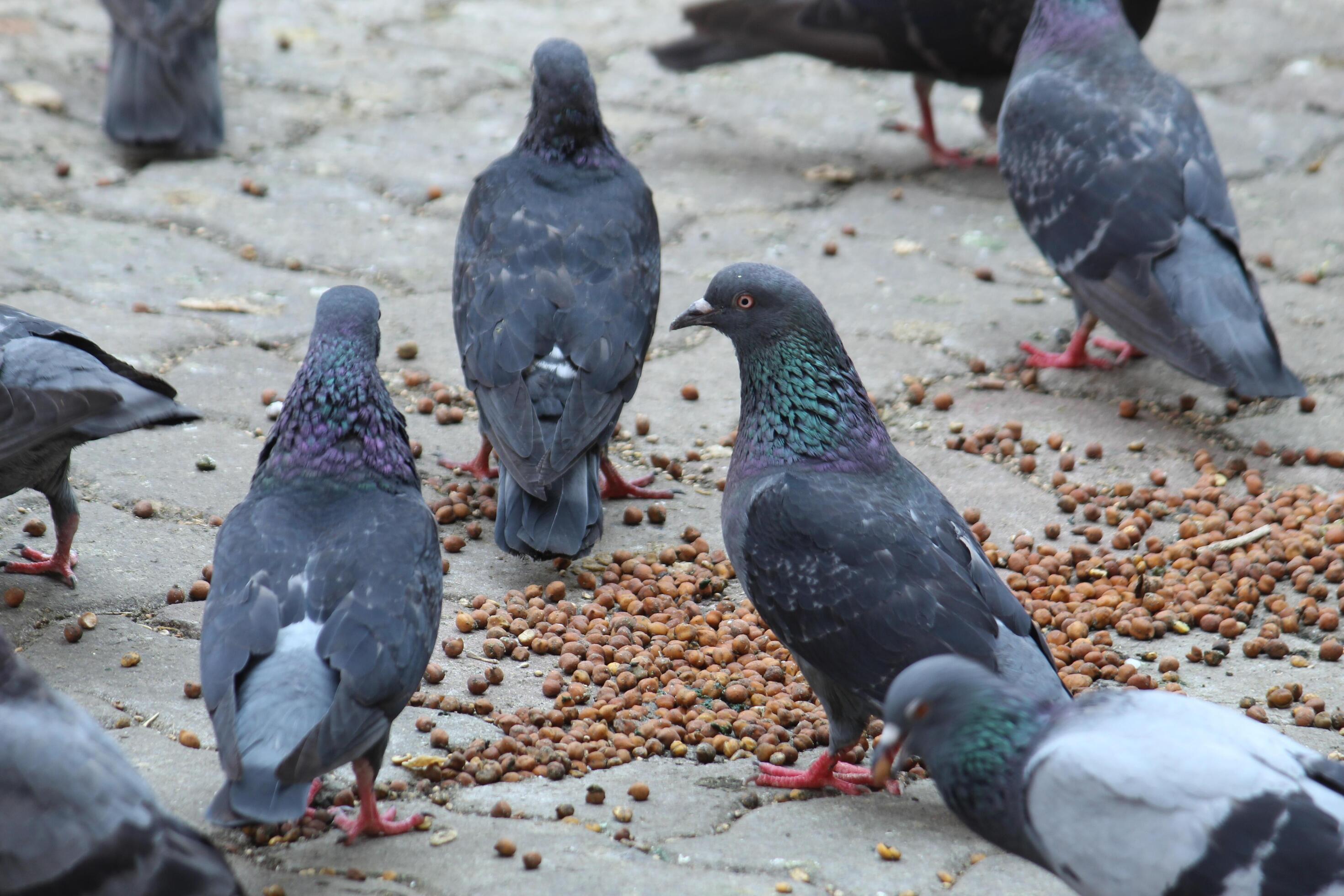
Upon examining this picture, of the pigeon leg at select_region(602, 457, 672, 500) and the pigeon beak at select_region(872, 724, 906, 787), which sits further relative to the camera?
the pigeon leg at select_region(602, 457, 672, 500)

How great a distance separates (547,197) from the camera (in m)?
4.28

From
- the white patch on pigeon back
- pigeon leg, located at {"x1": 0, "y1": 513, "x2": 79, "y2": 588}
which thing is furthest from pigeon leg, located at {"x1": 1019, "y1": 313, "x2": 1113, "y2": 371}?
pigeon leg, located at {"x1": 0, "y1": 513, "x2": 79, "y2": 588}

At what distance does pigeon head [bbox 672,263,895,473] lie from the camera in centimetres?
324

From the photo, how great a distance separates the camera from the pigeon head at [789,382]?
3242 millimetres

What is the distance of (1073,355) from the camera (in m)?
5.06

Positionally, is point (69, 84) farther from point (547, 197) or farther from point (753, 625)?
point (753, 625)

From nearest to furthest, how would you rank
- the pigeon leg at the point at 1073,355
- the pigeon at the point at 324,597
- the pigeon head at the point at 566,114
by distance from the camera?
the pigeon at the point at 324,597
the pigeon head at the point at 566,114
the pigeon leg at the point at 1073,355

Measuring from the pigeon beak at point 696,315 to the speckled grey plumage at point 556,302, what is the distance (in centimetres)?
35

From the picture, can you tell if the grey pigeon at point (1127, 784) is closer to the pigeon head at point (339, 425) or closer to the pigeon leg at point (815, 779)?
the pigeon leg at point (815, 779)

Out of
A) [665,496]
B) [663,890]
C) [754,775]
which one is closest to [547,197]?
[665,496]

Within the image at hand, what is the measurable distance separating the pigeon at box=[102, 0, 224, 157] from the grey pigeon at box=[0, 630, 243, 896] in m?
4.26

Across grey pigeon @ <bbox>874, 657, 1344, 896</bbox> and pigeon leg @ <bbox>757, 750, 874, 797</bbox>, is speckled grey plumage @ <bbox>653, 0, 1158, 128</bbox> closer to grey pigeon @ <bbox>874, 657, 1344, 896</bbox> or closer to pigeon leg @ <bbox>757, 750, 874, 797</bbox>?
pigeon leg @ <bbox>757, 750, 874, 797</bbox>

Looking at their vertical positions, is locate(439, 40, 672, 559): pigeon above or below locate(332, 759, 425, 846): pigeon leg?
above

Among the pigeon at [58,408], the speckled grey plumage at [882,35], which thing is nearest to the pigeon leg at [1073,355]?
the speckled grey plumage at [882,35]
